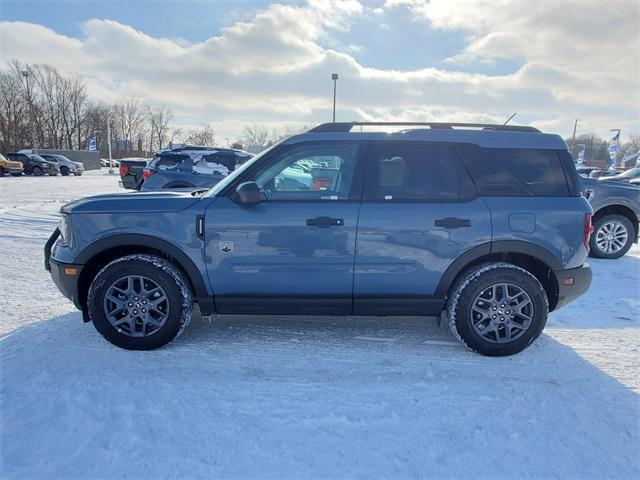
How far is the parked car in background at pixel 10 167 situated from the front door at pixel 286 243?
1244 inches

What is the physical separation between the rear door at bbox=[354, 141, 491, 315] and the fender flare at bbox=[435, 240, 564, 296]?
0.04 meters

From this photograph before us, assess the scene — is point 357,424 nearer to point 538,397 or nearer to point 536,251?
point 538,397

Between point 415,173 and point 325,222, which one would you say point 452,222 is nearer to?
point 415,173

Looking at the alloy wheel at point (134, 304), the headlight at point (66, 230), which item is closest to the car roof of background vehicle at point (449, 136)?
the alloy wheel at point (134, 304)

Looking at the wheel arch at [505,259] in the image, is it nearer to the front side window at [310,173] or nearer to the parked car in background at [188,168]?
the front side window at [310,173]

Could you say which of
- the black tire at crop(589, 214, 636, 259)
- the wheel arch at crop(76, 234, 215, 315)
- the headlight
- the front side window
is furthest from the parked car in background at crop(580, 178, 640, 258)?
the headlight

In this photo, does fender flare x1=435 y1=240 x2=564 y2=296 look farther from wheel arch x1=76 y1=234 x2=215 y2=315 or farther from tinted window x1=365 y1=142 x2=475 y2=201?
wheel arch x1=76 y1=234 x2=215 y2=315

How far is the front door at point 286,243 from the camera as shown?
3.21m

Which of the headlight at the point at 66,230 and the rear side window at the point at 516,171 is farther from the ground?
the rear side window at the point at 516,171

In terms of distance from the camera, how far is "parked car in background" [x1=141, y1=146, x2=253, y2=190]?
9742 mm

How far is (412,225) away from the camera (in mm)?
3203

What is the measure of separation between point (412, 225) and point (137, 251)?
7.85 feet

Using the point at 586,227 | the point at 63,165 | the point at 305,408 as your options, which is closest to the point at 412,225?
the point at 586,227

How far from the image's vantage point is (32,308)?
163 inches
